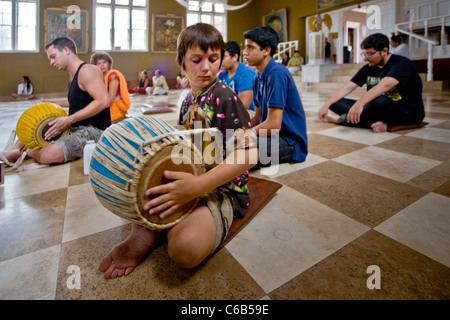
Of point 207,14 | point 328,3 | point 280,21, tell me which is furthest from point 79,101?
point 280,21

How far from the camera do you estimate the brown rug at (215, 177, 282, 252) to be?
100cm

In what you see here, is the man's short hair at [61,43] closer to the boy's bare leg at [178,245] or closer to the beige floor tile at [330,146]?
the boy's bare leg at [178,245]

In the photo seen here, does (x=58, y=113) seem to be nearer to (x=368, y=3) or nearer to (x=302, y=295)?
(x=302, y=295)

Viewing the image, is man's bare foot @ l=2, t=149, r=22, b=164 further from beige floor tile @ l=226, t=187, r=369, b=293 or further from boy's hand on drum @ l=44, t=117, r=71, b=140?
beige floor tile @ l=226, t=187, r=369, b=293

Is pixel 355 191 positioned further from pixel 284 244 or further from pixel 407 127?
pixel 407 127

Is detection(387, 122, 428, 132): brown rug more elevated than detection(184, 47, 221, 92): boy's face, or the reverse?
detection(184, 47, 221, 92): boy's face

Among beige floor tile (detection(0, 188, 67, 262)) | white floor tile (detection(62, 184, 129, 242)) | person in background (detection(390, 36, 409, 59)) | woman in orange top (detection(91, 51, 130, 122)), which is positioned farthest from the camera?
person in background (detection(390, 36, 409, 59))

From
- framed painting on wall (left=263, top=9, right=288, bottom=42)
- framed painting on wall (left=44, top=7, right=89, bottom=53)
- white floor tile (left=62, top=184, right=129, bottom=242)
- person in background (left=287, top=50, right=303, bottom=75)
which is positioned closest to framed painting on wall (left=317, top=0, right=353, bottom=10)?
A: framed painting on wall (left=263, top=9, right=288, bottom=42)

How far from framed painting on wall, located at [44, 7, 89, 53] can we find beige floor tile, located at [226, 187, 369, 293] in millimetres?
10476

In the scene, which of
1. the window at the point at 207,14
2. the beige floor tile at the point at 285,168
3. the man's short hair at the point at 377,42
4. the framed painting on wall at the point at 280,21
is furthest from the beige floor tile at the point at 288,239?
the framed painting on wall at the point at 280,21

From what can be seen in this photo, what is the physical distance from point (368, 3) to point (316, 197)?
1015cm

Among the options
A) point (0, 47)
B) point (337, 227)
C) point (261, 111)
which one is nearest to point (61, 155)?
point (261, 111)

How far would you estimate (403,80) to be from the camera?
254 cm
